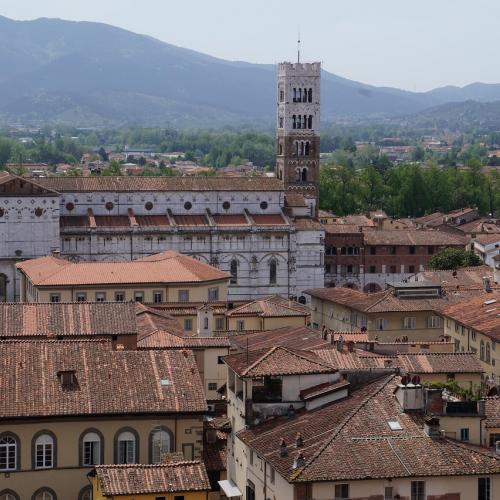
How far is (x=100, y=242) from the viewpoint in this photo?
103 meters

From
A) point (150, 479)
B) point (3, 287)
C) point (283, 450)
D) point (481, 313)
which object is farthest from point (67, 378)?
point (3, 287)

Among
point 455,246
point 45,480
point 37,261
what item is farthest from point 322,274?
point 45,480

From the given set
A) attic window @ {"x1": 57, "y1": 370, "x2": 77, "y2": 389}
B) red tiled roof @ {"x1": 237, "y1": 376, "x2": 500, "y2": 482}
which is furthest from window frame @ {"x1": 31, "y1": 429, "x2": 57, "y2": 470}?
red tiled roof @ {"x1": 237, "y1": 376, "x2": 500, "y2": 482}

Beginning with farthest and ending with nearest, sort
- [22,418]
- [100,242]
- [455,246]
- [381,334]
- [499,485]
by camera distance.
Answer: [455,246] → [100,242] → [381,334] → [22,418] → [499,485]

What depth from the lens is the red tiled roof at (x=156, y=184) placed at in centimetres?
10619

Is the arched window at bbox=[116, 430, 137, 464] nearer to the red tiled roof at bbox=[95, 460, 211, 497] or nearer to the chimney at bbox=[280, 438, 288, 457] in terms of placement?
the red tiled roof at bbox=[95, 460, 211, 497]

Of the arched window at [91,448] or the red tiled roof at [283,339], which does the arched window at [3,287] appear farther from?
the arched window at [91,448]

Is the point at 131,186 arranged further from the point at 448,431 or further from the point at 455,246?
the point at 448,431

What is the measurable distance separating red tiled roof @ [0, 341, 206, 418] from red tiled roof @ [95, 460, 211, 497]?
11.4 feet

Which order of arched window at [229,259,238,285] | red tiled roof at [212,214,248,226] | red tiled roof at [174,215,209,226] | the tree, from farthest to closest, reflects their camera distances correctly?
the tree
red tiled roof at [212,214,248,226]
red tiled roof at [174,215,209,226]
arched window at [229,259,238,285]

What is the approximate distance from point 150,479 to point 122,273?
4182cm

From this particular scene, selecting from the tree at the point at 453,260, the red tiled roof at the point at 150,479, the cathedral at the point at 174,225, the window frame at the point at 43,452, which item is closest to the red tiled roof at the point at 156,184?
the cathedral at the point at 174,225

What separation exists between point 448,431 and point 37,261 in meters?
51.3

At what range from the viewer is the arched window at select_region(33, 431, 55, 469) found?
42.3m
